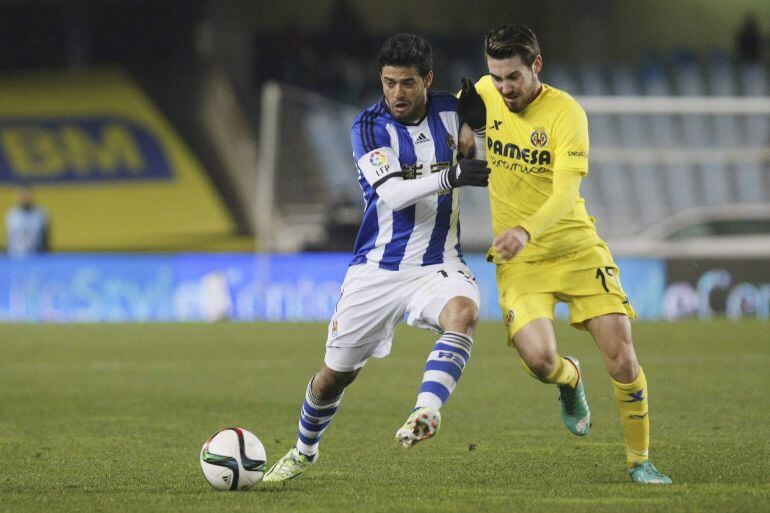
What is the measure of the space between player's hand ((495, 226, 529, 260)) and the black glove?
0.90 m

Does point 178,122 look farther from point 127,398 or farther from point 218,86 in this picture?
point 127,398

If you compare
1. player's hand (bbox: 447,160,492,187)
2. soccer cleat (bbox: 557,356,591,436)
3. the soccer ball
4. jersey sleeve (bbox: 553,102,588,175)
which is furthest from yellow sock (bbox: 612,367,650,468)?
the soccer ball

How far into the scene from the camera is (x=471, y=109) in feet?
19.4

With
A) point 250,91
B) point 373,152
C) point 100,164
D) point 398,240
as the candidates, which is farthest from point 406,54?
point 100,164

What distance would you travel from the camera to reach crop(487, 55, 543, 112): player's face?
18.6 feet

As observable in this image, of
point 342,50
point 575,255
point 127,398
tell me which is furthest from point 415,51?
point 342,50

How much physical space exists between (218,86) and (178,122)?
1.24 meters

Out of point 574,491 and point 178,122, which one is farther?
point 178,122

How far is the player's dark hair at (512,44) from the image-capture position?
5.62m

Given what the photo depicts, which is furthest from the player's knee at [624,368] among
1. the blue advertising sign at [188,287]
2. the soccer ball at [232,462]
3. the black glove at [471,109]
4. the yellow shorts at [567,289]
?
the blue advertising sign at [188,287]

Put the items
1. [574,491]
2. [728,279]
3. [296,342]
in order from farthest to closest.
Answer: [728,279] → [296,342] → [574,491]

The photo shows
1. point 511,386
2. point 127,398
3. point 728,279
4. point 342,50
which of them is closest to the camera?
point 127,398

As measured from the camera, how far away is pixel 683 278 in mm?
18812

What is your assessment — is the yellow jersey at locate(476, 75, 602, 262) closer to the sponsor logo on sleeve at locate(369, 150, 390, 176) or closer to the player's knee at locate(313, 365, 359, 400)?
the sponsor logo on sleeve at locate(369, 150, 390, 176)
